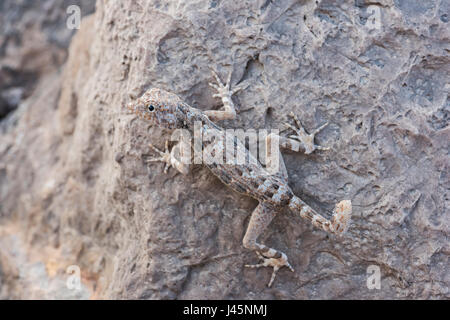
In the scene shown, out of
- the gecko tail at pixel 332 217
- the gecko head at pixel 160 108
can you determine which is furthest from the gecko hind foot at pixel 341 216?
the gecko head at pixel 160 108

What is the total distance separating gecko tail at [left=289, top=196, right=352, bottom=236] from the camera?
4906mm

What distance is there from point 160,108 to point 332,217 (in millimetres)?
2293

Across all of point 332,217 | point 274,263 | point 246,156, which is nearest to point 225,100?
point 246,156

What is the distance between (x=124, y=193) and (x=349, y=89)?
10.3 feet

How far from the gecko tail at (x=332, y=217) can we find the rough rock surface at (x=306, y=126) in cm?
25

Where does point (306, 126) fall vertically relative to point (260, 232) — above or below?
above

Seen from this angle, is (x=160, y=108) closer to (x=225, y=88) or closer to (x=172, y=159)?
(x=172, y=159)

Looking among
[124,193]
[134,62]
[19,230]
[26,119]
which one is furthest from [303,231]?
[26,119]

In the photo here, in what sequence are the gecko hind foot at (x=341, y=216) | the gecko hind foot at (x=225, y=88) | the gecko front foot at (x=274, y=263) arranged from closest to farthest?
the gecko hind foot at (x=341, y=216), the gecko hind foot at (x=225, y=88), the gecko front foot at (x=274, y=263)

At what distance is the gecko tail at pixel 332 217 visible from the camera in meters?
4.91

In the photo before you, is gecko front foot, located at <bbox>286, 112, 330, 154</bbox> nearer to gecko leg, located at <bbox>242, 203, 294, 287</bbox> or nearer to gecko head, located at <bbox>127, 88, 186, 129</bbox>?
gecko leg, located at <bbox>242, 203, 294, 287</bbox>

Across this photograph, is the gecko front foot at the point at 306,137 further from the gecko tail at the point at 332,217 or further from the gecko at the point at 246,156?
the gecko tail at the point at 332,217

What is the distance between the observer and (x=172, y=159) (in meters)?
5.52

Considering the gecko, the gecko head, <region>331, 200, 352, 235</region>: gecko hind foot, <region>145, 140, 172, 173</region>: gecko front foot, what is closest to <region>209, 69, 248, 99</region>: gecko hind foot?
the gecko
